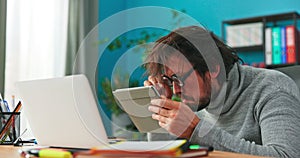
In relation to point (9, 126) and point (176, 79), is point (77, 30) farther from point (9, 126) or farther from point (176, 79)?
point (176, 79)

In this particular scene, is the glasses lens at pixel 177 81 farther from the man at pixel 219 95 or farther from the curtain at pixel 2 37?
the curtain at pixel 2 37

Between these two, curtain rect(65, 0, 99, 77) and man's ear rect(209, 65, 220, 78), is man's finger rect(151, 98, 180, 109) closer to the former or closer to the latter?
man's ear rect(209, 65, 220, 78)

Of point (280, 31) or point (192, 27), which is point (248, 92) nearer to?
point (192, 27)

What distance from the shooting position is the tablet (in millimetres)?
1097

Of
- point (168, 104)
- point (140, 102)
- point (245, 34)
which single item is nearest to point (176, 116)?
point (168, 104)

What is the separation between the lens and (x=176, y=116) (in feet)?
3.33

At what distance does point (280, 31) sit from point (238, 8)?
18.8 inches

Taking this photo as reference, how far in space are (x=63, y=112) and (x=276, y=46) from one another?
7.40 ft

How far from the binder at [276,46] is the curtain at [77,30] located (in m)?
1.36

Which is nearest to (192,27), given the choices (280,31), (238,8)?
(280,31)

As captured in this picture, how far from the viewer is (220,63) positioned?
1.24 metres

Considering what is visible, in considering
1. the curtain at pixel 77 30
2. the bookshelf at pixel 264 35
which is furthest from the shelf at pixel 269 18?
the curtain at pixel 77 30

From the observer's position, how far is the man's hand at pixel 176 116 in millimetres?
1013

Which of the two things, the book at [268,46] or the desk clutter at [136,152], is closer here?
the desk clutter at [136,152]
